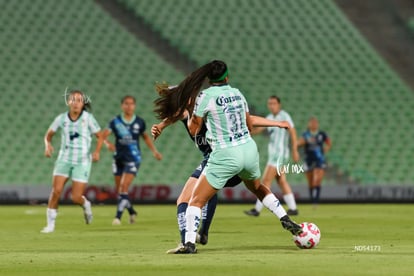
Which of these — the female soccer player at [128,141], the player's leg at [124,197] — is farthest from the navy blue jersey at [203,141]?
the female soccer player at [128,141]

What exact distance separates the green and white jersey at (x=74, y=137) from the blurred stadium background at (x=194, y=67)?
1009 centimetres

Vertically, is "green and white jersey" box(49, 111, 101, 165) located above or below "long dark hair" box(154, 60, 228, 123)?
below

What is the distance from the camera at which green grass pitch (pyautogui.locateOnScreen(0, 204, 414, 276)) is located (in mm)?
9188

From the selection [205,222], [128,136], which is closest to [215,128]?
[205,222]

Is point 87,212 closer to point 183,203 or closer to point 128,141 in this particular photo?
point 128,141

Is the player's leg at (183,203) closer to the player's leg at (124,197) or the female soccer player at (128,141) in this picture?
the player's leg at (124,197)

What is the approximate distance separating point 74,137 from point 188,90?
239 inches

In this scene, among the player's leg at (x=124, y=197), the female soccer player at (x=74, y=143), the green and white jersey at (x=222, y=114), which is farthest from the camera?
the player's leg at (x=124, y=197)

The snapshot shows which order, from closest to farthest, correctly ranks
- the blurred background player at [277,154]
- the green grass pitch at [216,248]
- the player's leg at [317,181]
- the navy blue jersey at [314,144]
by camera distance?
the green grass pitch at [216,248]
the blurred background player at [277,154]
the player's leg at [317,181]
the navy blue jersey at [314,144]

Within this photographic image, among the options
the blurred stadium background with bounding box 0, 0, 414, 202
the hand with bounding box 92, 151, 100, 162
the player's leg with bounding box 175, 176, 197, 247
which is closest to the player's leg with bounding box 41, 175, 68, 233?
the hand with bounding box 92, 151, 100, 162

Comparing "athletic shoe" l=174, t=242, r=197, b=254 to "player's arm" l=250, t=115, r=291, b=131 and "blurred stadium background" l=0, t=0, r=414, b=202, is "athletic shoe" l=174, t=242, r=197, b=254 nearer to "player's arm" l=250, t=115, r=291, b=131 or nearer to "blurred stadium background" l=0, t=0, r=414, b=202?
"player's arm" l=250, t=115, r=291, b=131

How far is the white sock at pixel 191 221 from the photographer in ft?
35.5

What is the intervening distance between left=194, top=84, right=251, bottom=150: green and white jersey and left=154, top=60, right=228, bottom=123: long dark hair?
0.10m

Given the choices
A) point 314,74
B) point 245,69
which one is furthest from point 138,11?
point 314,74
